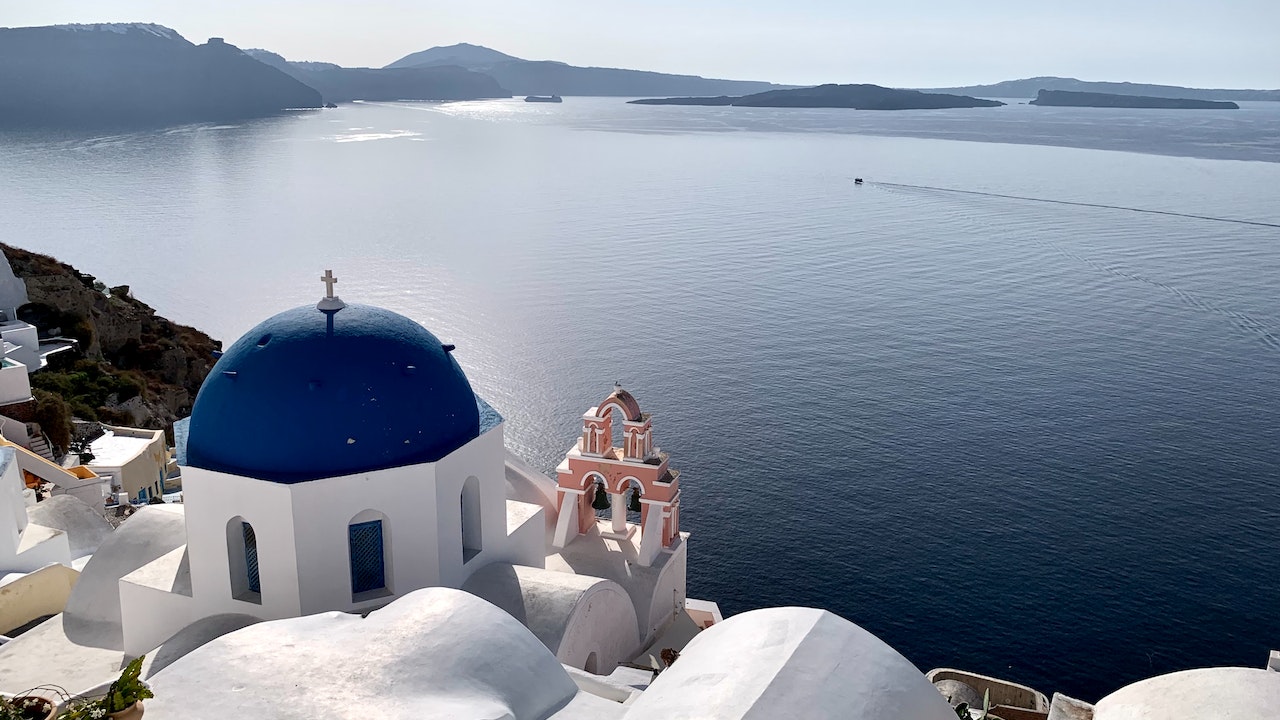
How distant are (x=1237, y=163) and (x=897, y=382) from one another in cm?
7634

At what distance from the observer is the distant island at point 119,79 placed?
160750 millimetres

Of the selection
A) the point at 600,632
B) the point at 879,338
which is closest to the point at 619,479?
the point at 600,632

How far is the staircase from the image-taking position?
82.7 ft

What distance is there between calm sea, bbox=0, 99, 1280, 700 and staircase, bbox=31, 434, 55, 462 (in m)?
15.2

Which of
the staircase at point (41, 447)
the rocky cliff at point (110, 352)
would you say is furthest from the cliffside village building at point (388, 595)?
the rocky cliff at point (110, 352)

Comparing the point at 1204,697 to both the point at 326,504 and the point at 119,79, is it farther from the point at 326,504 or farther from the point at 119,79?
the point at 119,79

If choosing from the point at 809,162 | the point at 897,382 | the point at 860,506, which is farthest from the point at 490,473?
the point at 809,162

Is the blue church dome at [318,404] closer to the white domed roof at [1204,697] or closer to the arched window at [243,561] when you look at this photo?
the arched window at [243,561]

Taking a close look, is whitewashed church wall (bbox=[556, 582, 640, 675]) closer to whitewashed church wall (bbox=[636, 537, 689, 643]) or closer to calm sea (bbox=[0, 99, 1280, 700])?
whitewashed church wall (bbox=[636, 537, 689, 643])

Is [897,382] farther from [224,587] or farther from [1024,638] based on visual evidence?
[224,587]

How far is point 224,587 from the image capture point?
11633 mm

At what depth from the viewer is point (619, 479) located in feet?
54.6

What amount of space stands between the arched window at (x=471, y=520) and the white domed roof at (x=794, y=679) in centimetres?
519

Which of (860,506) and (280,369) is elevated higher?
(280,369)
